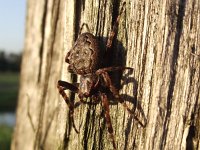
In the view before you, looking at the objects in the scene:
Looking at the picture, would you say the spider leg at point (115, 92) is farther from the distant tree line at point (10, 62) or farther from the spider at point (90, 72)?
the distant tree line at point (10, 62)

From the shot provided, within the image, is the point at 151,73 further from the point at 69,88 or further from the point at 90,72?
the point at 69,88

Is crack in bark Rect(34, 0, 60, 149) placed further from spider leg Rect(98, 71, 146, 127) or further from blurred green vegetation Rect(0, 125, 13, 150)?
blurred green vegetation Rect(0, 125, 13, 150)

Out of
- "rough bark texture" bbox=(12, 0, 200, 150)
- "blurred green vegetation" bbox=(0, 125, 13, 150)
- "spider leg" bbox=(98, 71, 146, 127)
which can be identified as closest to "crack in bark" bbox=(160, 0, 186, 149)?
"rough bark texture" bbox=(12, 0, 200, 150)

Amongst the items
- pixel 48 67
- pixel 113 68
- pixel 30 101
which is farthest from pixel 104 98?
pixel 30 101

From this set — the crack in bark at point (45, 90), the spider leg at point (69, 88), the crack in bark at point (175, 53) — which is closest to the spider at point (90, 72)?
the spider leg at point (69, 88)

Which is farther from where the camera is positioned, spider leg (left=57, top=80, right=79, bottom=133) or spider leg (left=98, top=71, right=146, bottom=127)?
spider leg (left=57, top=80, right=79, bottom=133)

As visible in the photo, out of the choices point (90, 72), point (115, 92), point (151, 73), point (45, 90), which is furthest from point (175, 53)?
point (45, 90)

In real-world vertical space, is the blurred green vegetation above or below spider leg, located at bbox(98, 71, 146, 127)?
below
